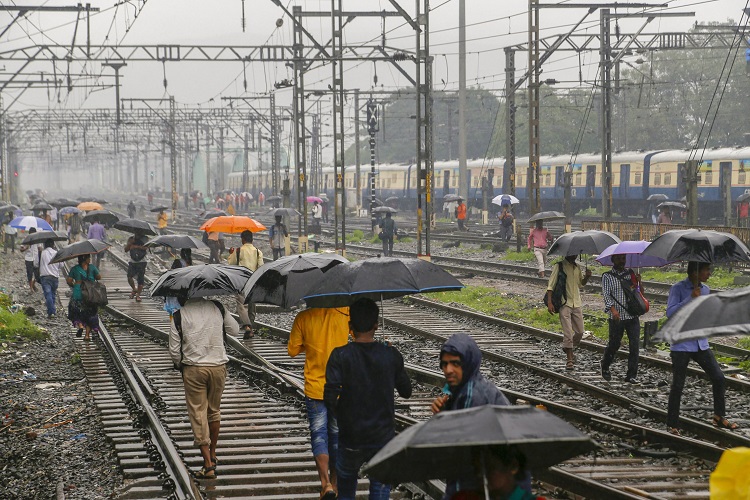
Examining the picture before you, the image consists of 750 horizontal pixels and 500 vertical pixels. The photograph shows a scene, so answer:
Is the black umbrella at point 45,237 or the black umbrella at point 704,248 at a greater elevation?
the black umbrella at point 704,248

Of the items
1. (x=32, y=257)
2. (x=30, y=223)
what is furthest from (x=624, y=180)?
(x=32, y=257)

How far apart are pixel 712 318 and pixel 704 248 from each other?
5.50 m

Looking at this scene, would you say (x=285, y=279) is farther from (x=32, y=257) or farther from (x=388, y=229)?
(x=388, y=229)

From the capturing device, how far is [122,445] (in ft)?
33.8

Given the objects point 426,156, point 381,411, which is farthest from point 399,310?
point 381,411

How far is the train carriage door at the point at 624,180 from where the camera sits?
48438mm

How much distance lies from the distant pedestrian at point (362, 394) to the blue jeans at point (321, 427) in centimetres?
103

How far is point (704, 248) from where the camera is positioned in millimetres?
10219

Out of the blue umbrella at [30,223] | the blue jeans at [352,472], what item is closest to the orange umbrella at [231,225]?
the blue umbrella at [30,223]

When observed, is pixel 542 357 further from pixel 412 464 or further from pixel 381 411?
pixel 412 464

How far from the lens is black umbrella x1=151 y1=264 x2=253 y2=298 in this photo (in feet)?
27.7

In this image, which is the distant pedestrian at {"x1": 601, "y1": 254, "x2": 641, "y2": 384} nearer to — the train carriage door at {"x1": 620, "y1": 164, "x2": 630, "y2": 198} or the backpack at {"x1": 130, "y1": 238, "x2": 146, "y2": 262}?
the backpack at {"x1": 130, "y1": 238, "x2": 146, "y2": 262}

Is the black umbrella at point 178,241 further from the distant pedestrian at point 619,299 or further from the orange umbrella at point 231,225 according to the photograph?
the distant pedestrian at point 619,299

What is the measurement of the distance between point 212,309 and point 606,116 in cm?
2932
